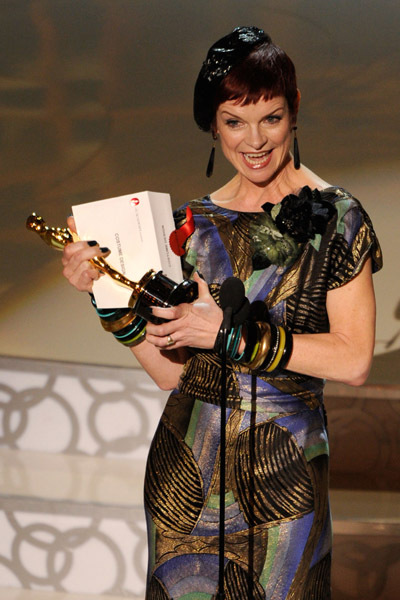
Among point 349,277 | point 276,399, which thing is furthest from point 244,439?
point 349,277

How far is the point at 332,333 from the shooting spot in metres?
1.48

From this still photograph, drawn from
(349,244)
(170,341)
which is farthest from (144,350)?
(349,244)

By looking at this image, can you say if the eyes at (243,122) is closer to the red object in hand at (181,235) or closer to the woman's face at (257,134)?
the woman's face at (257,134)

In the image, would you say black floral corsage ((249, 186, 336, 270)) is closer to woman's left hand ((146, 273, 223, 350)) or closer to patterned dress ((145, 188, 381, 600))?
patterned dress ((145, 188, 381, 600))

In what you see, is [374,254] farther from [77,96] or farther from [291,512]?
[77,96]

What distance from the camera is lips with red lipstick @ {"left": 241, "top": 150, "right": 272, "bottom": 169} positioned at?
1548 mm

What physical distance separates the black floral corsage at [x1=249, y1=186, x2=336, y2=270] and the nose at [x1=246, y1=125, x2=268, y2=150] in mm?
114

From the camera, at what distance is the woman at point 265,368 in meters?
1.48

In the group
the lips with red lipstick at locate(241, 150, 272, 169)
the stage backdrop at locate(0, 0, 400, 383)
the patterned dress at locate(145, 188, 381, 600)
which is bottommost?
the patterned dress at locate(145, 188, 381, 600)

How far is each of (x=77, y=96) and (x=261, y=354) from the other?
2456 mm

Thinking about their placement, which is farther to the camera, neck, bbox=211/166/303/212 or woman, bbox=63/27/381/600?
neck, bbox=211/166/303/212

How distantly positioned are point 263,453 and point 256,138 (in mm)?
574

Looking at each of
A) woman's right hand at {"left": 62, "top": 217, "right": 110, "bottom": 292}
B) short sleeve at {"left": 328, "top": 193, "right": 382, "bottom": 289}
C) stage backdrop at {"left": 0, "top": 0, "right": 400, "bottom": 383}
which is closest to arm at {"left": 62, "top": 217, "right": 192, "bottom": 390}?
woman's right hand at {"left": 62, "top": 217, "right": 110, "bottom": 292}

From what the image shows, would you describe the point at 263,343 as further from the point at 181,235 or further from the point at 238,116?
the point at 238,116
